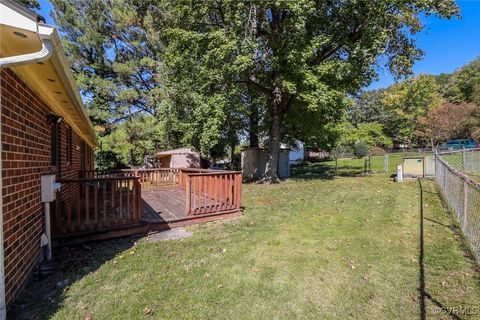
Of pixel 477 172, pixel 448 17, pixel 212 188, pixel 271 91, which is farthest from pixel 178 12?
pixel 477 172

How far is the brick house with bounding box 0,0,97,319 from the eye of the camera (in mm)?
2289

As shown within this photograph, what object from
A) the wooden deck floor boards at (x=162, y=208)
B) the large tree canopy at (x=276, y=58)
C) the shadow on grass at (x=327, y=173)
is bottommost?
the wooden deck floor boards at (x=162, y=208)

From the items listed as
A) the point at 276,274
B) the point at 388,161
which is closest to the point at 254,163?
the point at 388,161

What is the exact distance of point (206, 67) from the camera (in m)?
11.9

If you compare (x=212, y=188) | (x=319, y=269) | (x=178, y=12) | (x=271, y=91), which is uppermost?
(x=178, y=12)

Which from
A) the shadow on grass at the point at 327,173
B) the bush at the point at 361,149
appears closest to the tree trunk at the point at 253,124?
the shadow on grass at the point at 327,173

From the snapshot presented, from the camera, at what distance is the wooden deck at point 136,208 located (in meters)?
4.52

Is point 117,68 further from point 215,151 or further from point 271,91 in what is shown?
point 271,91

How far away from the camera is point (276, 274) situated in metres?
3.42

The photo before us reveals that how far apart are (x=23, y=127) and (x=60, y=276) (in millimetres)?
1911

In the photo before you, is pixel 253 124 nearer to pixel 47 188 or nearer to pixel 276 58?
pixel 276 58

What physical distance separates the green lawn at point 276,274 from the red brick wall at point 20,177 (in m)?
Answer: 0.38

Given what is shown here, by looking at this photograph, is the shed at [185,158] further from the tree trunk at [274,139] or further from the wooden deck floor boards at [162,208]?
the wooden deck floor boards at [162,208]

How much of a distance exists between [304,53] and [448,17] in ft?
22.1
